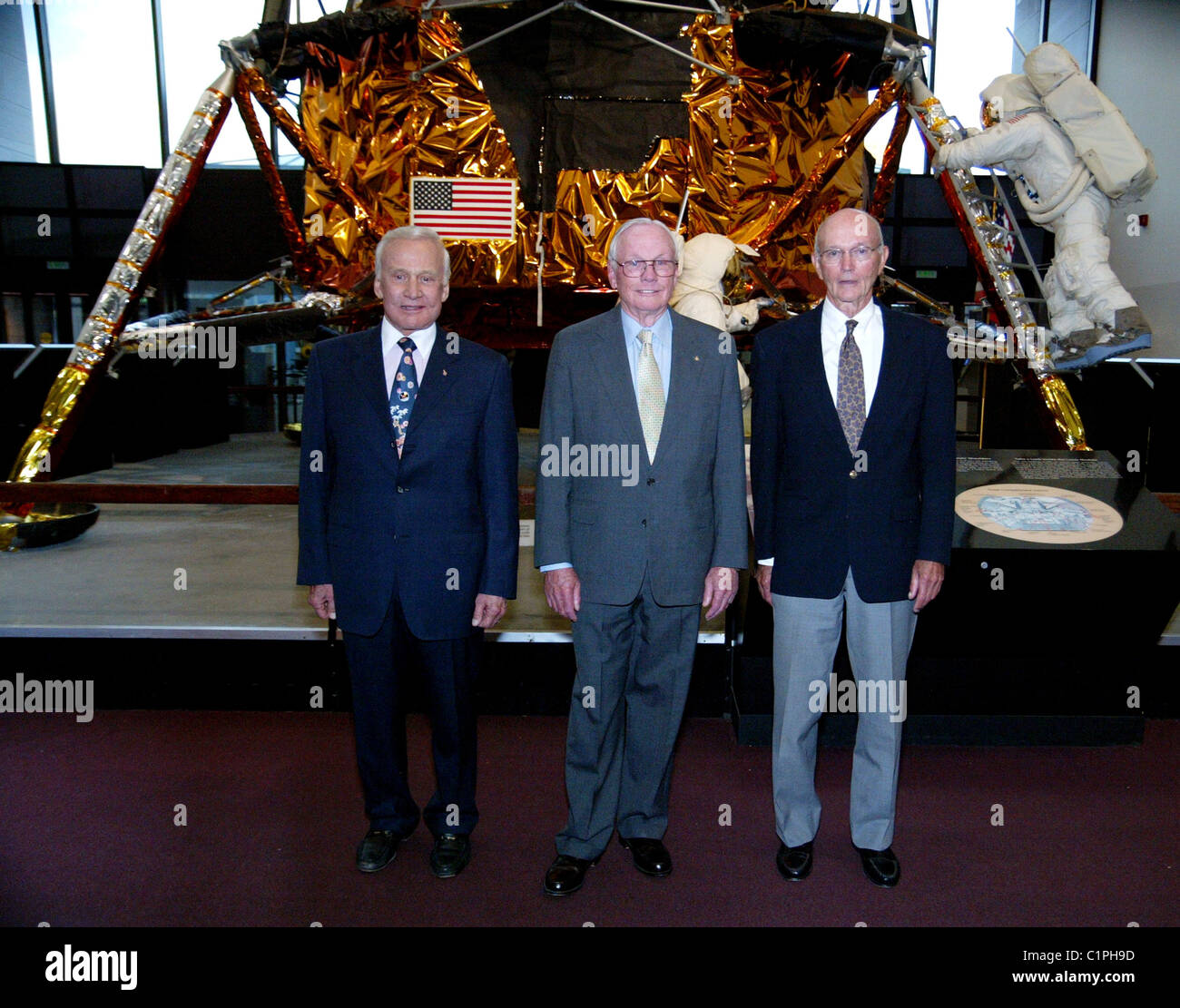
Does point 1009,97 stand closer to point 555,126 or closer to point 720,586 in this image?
point 555,126

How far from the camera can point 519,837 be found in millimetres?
2820

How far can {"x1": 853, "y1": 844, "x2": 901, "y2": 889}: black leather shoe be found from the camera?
2.54m

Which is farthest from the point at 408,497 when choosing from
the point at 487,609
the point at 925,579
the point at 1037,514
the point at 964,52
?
the point at 964,52

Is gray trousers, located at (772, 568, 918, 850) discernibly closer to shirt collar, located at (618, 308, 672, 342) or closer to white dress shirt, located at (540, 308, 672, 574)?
white dress shirt, located at (540, 308, 672, 574)

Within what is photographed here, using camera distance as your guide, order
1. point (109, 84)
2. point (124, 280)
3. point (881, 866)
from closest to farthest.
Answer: point (881, 866), point (124, 280), point (109, 84)

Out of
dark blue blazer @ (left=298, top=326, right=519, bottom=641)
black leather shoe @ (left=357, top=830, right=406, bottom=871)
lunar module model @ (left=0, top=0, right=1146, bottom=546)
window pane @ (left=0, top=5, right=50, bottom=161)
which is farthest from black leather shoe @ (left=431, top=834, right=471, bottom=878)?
window pane @ (left=0, top=5, right=50, bottom=161)

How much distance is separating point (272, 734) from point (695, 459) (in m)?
2.11

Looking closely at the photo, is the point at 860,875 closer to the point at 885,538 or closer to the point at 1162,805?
the point at 885,538

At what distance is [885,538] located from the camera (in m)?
2.43

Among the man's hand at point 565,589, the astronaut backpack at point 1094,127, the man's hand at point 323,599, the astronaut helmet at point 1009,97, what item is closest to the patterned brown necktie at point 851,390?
the man's hand at point 565,589

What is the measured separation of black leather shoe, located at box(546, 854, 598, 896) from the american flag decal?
4145 mm

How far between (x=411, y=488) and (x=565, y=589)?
1.59 feet

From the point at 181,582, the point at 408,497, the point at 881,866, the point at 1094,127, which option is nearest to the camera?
the point at 408,497

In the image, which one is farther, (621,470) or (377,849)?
(377,849)
